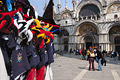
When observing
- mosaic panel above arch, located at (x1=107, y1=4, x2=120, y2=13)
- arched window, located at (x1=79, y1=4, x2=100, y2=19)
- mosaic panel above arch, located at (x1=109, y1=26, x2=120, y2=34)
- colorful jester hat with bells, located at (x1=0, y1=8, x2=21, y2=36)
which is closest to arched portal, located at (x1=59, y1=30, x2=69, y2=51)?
arched window, located at (x1=79, y1=4, x2=100, y2=19)

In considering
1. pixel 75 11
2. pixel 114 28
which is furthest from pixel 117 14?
pixel 75 11

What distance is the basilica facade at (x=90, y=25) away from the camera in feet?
77.6

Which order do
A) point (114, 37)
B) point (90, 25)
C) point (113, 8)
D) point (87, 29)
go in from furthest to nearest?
point (87, 29) < point (90, 25) < point (113, 8) < point (114, 37)

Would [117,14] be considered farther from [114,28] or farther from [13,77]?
[13,77]

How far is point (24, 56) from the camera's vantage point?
91.7 inches

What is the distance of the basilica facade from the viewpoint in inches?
931

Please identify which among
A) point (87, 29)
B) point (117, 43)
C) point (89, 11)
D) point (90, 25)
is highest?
point (89, 11)


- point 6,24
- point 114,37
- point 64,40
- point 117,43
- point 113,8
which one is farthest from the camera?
point 64,40

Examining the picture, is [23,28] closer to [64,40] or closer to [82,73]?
[82,73]

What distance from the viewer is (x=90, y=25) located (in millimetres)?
25719

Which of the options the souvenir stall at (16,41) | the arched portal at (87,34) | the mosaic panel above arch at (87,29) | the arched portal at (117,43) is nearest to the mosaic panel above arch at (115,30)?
the arched portal at (117,43)

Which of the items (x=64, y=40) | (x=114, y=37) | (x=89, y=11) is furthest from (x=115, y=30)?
(x=64, y=40)

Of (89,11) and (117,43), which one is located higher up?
(89,11)

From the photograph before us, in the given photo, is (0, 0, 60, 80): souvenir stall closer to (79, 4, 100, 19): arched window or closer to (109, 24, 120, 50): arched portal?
(109, 24, 120, 50): arched portal
